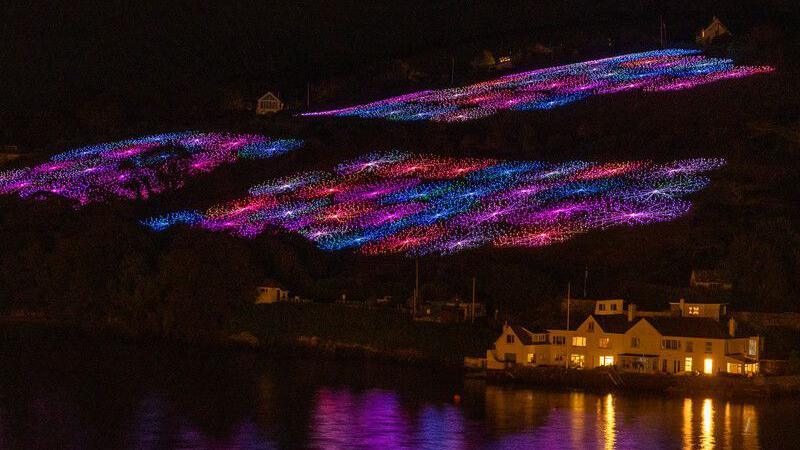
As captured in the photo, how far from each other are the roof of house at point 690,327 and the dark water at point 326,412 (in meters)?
2.74

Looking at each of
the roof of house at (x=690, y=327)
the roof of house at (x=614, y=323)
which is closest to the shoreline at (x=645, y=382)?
the roof of house at (x=690, y=327)

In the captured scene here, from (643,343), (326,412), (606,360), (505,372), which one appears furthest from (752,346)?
(326,412)

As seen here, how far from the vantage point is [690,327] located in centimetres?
4600

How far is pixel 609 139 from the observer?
3103 inches

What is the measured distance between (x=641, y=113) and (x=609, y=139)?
14.7ft

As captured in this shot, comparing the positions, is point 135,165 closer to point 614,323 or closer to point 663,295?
point 663,295

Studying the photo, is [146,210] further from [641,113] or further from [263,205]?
[641,113]

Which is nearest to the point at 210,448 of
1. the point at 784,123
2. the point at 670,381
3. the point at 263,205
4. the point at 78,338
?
the point at 670,381

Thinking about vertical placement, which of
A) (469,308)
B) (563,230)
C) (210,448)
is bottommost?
(210,448)

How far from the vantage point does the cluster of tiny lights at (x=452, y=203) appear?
63.1m

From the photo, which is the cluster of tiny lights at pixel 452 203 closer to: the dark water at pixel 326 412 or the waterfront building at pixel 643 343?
the waterfront building at pixel 643 343

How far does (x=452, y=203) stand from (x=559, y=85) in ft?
85.5

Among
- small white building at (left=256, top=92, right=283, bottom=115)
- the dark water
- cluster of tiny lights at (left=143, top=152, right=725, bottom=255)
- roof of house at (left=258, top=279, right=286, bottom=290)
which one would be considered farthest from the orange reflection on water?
small white building at (left=256, top=92, right=283, bottom=115)

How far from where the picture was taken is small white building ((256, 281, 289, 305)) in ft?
195
